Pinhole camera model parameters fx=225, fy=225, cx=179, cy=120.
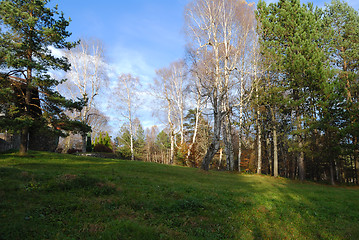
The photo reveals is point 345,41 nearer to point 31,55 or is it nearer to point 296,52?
point 296,52

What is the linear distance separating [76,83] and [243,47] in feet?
67.9

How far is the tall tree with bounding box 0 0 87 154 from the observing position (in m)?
13.5

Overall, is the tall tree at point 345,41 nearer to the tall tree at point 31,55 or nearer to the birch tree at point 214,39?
the birch tree at point 214,39

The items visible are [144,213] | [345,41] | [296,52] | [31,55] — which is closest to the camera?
[144,213]

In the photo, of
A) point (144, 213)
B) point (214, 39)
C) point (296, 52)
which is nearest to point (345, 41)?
point (296, 52)

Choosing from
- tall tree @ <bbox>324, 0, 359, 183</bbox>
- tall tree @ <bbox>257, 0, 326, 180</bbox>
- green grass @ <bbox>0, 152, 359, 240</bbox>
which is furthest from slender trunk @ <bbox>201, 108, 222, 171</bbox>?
tall tree @ <bbox>324, 0, 359, 183</bbox>

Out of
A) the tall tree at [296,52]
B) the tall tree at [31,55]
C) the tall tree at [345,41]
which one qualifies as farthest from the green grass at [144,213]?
the tall tree at [345,41]

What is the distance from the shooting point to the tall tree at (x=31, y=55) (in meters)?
13.5

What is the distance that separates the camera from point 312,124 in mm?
18875

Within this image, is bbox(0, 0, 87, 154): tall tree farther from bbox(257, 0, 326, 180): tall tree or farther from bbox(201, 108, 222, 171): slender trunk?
bbox(257, 0, 326, 180): tall tree

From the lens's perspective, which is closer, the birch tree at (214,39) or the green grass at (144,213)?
the green grass at (144,213)

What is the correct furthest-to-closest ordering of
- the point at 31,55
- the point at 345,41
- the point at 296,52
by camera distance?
the point at 345,41 < the point at 296,52 < the point at 31,55

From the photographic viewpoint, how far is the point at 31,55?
50.1 feet

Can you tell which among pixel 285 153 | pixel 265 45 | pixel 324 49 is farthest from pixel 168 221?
pixel 285 153
